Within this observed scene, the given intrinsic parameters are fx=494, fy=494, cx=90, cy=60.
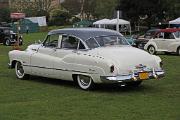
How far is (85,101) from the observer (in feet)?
34.5

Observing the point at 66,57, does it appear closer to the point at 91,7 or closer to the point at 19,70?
the point at 19,70

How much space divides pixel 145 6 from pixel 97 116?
5283cm

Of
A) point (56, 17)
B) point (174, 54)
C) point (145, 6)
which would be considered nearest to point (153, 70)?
point (174, 54)

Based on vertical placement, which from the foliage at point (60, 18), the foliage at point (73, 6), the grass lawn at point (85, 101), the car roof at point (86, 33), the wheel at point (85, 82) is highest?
the foliage at point (73, 6)

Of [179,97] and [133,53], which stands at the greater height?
[133,53]

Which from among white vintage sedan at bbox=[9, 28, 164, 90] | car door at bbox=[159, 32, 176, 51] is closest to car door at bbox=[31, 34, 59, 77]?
white vintage sedan at bbox=[9, 28, 164, 90]

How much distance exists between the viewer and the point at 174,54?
93.0ft

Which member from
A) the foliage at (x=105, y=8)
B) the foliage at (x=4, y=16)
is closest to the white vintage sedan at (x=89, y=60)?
the foliage at (x=105, y=8)

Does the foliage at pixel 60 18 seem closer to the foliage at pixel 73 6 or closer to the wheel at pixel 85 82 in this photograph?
the foliage at pixel 73 6

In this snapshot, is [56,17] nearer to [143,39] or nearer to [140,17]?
[140,17]

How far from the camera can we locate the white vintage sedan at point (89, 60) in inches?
454

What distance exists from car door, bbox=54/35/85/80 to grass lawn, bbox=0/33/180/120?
1.25 ft

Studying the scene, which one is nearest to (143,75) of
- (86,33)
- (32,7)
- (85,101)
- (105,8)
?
(85,101)

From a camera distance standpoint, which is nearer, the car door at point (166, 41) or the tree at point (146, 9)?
the car door at point (166, 41)
